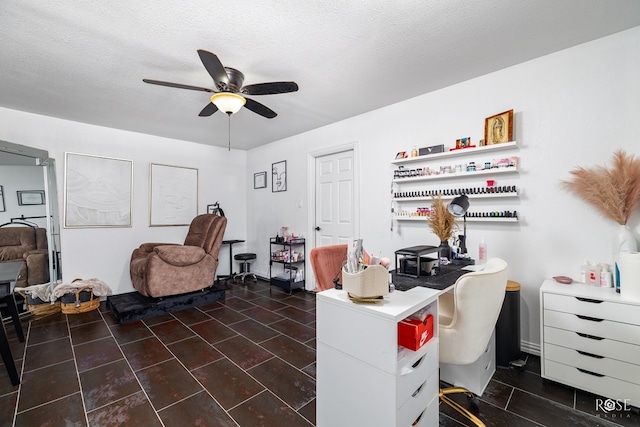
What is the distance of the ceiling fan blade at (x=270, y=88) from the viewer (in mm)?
2094

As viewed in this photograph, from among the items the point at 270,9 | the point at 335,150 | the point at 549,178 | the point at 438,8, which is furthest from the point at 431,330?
the point at 335,150

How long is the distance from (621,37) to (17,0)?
3832 millimetres

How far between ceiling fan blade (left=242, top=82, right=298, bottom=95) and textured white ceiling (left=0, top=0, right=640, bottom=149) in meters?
0.23

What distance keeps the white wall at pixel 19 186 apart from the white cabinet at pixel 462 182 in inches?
166

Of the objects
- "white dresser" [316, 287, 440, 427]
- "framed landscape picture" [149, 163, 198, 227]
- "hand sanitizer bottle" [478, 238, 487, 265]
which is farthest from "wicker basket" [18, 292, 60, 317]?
"hand sanitizer bottle" [478, 238, 487, 265]

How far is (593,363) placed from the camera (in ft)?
5.50

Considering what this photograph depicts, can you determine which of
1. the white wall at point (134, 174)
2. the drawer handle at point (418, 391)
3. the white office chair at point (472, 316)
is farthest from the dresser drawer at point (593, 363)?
the white wall at point (134, 174)

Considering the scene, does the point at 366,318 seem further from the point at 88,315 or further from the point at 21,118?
the point at 21,118

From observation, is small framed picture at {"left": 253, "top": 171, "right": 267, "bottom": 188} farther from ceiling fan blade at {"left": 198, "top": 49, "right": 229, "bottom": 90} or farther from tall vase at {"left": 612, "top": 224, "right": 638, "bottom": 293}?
tall vase at {"left": 612, "top": 224, "right": 638, "bottom": 293}

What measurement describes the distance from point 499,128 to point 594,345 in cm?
167

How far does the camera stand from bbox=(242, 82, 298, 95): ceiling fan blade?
82.4 inches

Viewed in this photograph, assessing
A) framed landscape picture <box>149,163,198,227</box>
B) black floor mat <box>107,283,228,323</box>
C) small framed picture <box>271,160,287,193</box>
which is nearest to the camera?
black floor mat <box>107,283,228,323</box>

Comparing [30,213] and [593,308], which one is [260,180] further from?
[593,308]

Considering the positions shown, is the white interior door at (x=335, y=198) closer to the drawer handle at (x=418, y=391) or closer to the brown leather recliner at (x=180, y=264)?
the brown leather recliner at (x=180, y=264)
